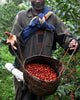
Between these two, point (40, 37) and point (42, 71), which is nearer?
point (42, 71)

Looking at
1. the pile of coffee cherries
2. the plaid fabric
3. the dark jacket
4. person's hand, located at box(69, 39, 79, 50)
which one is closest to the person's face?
the dark jacket

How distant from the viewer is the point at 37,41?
212 centimetres

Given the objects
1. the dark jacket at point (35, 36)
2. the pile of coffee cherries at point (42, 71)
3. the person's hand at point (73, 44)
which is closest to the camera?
the pile of coffee cherries at point (42, 71)

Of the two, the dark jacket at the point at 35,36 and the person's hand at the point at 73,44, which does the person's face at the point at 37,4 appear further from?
the person's hand at the point at 73,44

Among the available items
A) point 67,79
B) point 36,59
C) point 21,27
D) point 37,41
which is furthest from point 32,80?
point 67,79

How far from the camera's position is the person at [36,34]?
6.70 ft

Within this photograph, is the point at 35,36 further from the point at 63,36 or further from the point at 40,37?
the point at 63,36

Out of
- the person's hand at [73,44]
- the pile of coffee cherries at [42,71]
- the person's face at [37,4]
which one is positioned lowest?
the pile of coffee cherries at [42,71]

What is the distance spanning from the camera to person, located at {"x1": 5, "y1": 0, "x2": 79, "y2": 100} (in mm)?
2043

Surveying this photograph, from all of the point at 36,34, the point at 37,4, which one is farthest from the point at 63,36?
the point at 37,4

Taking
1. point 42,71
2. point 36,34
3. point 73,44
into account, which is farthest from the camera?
point 36,34

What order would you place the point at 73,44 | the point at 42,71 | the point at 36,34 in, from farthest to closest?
1. the point at 36,34
2. the point at 73,44
3. the point at 42,71

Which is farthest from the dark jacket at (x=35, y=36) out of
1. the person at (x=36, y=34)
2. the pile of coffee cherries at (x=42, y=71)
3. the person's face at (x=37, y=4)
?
the pile of coffee cherries at (x=42, y=71)

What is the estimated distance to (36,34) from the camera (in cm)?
211
